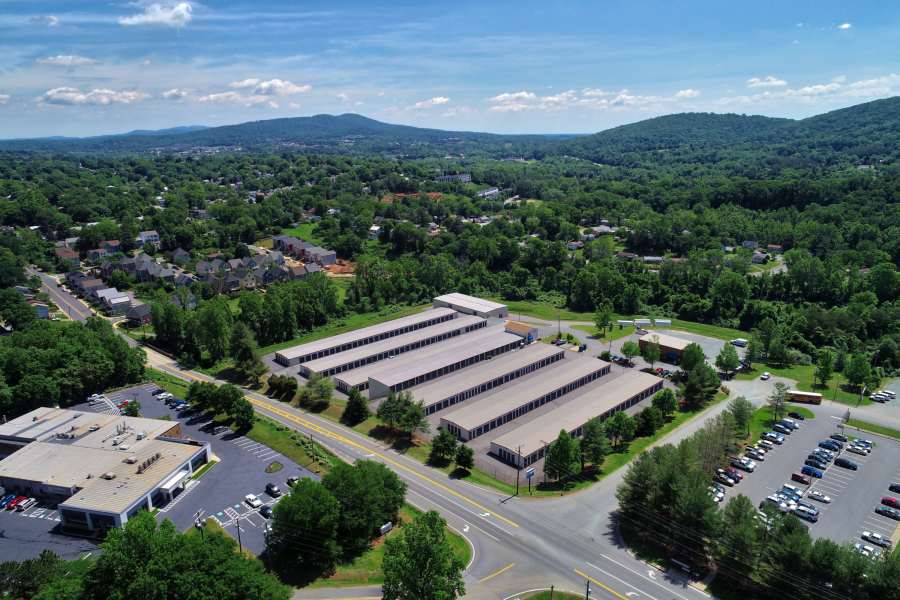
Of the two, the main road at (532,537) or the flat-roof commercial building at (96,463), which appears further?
the flat-roof commercial building at (96,463)

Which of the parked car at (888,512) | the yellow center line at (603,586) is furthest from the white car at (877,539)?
the yellow center line at (603,586)

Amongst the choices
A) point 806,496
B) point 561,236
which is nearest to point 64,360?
point 806,496

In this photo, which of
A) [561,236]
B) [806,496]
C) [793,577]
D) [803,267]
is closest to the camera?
[793,577]

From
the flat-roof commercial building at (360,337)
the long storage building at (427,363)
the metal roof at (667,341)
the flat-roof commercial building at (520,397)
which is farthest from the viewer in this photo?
the metal roof at (667,341)

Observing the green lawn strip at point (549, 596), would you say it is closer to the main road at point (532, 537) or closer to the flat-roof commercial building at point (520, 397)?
the main road at point (532, 537)

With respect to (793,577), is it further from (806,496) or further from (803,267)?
(803,267)

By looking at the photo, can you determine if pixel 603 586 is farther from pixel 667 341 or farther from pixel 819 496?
pixel 667 341

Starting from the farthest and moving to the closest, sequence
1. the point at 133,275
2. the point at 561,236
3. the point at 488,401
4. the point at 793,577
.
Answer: the point at 561,236 < the point at 133,275 < the point at 488,401 < the point at 793,577

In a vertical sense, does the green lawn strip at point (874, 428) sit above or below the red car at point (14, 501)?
below
